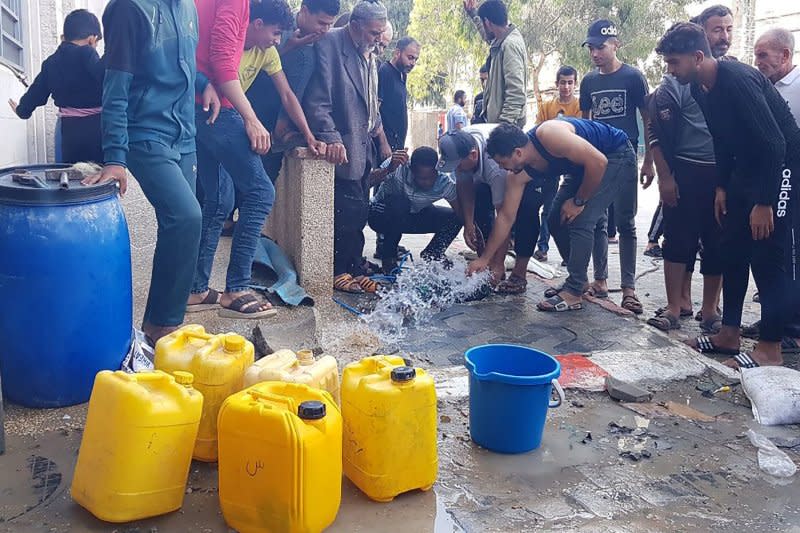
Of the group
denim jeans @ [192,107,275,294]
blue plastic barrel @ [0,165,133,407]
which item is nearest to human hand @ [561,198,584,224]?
denim jeans @ [192,107,275,294]

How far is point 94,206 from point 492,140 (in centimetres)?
274

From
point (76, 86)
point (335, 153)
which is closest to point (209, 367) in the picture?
point (335, 153)

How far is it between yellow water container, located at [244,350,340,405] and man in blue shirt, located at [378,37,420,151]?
4318 mm

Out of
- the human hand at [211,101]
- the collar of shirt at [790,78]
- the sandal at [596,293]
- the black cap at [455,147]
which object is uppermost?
the collar of shirt at [790,78]

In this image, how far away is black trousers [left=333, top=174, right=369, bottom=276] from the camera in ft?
17.1

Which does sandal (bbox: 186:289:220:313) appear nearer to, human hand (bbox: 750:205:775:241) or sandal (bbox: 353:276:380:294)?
sandal (bbox: 353:276:380:294)

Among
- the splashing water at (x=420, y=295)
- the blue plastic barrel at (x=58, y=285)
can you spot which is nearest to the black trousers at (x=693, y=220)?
the splashing water at (x=420, y=295)

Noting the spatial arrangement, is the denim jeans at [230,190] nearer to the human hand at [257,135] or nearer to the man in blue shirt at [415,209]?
the human hand at [257,135]

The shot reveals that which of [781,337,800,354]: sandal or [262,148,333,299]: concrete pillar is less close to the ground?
[262,148,333,299]: concrete pillar

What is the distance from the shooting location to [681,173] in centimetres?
461

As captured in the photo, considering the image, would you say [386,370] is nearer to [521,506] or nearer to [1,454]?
[521,506]

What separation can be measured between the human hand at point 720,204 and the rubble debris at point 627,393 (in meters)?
1.35

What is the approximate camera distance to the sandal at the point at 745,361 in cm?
379

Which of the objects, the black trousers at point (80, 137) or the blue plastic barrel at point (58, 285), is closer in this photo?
the blue plastic barrel at point (58, 285)
